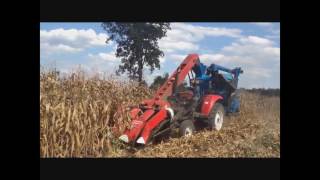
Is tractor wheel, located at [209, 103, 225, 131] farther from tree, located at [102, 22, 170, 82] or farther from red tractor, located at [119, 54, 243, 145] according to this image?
tree, located at [102, 22, 170, 82]

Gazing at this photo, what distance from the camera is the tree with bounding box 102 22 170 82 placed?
24.1ft

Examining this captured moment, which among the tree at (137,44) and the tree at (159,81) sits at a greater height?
the tree at (137,44)

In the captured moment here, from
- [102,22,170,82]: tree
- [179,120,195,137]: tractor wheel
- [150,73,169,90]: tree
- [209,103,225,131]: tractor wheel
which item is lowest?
[179,120,195,137]: tractor wheel

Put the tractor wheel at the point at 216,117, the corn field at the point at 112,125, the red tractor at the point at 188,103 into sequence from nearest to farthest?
1. the corn field at the point at 112,125
2. the red tractor at the point at 188,103
3. the tractor wheel at the point at 216,117

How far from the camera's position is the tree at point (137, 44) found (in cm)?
736

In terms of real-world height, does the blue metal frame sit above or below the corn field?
above

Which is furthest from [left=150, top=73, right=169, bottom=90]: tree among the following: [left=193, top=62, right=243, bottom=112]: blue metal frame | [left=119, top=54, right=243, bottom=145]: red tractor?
[left=193, top=62, right=243, bottom=112]: blue metal frame

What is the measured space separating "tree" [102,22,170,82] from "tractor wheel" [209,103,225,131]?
1.01 m

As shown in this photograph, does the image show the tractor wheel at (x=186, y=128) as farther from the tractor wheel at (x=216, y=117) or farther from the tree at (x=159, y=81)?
the tree at (x=159, y=81)

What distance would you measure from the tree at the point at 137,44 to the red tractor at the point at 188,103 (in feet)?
1.25

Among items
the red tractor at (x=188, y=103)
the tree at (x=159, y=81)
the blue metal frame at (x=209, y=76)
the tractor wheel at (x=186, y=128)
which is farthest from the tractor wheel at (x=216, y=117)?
the tree at (x=159, y=81)

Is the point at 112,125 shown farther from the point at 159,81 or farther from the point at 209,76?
the point at 209,76

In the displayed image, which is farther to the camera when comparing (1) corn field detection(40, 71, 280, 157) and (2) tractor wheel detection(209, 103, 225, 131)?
(2) tractor wheel detection(209, 103, 225, 131)
